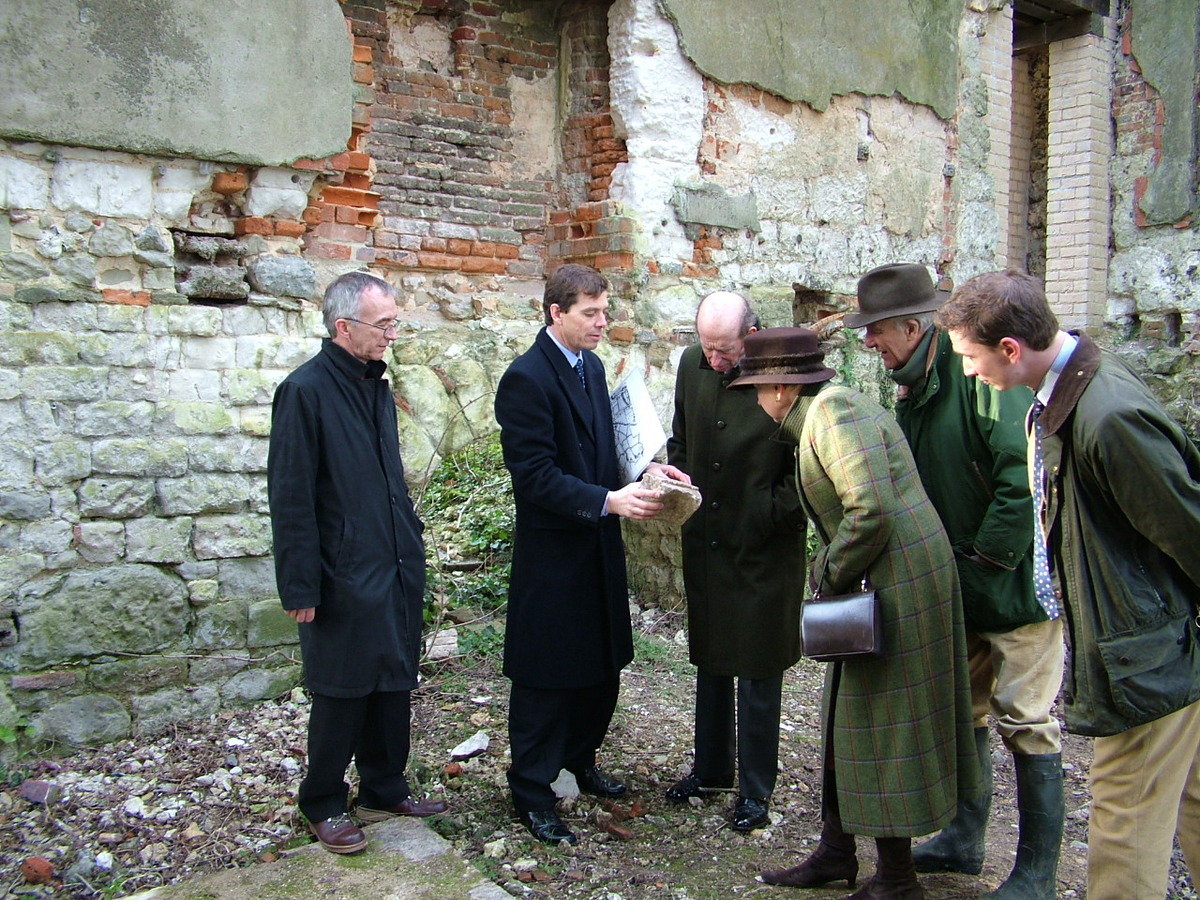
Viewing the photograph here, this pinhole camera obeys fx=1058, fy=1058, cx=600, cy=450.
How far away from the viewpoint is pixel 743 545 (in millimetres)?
3723

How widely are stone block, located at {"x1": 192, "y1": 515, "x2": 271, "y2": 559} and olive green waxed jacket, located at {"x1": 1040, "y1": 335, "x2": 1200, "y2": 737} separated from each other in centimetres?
322

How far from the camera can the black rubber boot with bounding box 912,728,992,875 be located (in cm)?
341

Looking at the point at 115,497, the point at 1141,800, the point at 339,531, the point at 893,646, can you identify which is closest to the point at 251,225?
the point at 115,497

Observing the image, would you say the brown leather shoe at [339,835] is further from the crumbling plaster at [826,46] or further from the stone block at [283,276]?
the crumbling plaster at [826,46]

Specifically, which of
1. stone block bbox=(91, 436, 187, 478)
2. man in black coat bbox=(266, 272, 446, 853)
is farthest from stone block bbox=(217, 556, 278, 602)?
man in black coat bbox=(266, 272, 446, 853)

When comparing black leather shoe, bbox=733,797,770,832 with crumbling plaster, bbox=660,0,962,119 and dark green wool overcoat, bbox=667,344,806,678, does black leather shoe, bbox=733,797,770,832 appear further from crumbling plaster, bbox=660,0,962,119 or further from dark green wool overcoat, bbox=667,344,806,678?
crumbling plaster, bbox=660,0,962,119

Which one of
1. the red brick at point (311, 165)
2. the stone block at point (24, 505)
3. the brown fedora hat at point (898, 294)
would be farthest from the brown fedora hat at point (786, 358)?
the stone block at point (24, 505)

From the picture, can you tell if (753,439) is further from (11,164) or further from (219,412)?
(11,164)

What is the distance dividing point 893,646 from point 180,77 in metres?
3.49

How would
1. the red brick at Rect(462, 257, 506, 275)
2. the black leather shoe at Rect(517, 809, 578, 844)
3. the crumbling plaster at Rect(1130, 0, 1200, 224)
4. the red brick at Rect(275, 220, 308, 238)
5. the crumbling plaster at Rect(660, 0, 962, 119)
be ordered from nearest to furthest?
the black leather shoe at Rect(517, 809, 578, 844), the red brick at Rect(275, 220, 308, 238), the red brick at Rect(462, 257, 506, 275), the crumbling plaster at Rect(660, 0, 962, 119), the crumbling plaster at Rect(1130, 0, 1200, 224)

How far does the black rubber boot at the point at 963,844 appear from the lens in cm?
341

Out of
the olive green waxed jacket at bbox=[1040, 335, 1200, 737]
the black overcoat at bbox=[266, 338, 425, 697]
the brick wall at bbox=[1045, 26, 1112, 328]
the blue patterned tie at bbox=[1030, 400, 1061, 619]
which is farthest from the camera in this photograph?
the brick wall at bbox=[1045, 26, 1112, 328]

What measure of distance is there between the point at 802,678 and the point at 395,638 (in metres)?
2.69

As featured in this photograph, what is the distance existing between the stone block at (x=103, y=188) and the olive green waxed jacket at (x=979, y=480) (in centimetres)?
310
